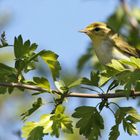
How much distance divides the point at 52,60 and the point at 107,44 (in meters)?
1.76

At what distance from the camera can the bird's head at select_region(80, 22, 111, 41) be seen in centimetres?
505

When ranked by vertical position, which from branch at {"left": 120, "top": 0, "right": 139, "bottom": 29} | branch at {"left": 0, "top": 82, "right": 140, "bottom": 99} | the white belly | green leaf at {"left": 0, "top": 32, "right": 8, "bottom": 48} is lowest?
branch at {"left": 0, "top": 82, "right": 140, "bottom": 99}

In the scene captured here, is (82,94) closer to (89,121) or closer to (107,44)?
(89,121)

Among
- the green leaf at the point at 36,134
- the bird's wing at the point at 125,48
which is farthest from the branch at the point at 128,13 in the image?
the green leaf at the point at 36,134

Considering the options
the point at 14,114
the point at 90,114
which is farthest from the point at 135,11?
Answer: the point at 90,114

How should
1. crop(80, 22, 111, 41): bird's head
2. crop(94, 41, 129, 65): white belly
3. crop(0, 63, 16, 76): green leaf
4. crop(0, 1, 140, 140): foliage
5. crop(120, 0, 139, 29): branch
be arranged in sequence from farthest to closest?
crop(80, 22, 111, 41): bird's head → crop(120, 0, 139, 29): branch → crop(94, 41, 129, 65): white belly → crop(0, 63, 16, 76): green leaf → crop(0, 1, 140, 140): foliage

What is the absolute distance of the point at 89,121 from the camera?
3189mm

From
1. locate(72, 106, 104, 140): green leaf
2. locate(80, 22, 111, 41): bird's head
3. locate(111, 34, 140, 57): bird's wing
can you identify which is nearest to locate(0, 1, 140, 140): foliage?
locate(72, 106, 104, 140): green leaf

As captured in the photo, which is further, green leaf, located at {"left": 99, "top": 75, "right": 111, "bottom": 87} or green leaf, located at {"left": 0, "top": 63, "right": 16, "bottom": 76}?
green leaf, located at {"left": 0, "top": 63, "right": 16, "bottom": 76}

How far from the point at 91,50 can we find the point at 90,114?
6.89 feet

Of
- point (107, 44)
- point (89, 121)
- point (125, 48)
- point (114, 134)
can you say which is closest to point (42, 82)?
point (89, 121)

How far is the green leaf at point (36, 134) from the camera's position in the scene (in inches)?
119

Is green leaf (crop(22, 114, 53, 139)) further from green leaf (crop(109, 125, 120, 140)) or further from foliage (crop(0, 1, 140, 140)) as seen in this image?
green leaf (crop(109, 125, 120, 140))

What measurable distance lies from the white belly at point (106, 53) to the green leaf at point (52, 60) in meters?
1.27
